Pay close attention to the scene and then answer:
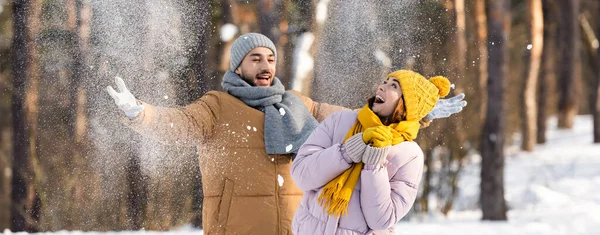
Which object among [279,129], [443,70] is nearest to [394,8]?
[443,70]

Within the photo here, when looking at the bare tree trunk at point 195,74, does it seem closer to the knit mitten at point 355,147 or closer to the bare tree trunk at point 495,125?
the bare tree trunk at point 495,125

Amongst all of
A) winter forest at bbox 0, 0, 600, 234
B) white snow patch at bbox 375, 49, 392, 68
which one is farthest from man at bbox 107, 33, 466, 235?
white snow patch at bbox 375, 49, 392, 68

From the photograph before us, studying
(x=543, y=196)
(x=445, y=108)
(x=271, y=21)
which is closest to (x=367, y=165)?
(x=445, y=108)

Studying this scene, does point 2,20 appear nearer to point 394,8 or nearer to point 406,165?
point 394,8

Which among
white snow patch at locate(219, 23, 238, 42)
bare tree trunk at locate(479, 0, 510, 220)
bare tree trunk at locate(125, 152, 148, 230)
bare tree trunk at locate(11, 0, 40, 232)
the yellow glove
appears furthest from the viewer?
white snow patch at locate(219, 23, 238, 42)

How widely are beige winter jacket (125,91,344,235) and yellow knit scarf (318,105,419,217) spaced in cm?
89

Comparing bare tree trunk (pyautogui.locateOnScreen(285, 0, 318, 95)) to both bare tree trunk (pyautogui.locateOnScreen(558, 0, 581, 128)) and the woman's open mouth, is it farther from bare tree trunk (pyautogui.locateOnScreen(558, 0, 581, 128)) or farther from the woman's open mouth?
bare tree trunk (pyautogui.locateOnScreen(558, 0, 581, 128))

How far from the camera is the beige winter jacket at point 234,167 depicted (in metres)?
4.35

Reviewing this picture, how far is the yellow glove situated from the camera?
3342 mm

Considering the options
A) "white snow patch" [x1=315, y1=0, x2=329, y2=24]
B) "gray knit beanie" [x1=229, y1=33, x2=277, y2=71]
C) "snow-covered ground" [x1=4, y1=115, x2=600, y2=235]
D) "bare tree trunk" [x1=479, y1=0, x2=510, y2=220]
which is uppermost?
"white snow patch" [x1=315, y1=0, x2=329, y2=24]

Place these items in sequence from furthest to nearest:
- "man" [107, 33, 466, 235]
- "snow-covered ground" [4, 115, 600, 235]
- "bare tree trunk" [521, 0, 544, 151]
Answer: "bare tree trunk" [521, 0, 544, 151] < "snow-covered ground" [4, 115, 600, 235] < "man" [107, 33, 466, 235]

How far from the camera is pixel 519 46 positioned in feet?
86.7

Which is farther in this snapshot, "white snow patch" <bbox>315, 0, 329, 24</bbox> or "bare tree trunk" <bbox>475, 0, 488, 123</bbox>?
"bare tree trunk" <bbox>475, 0, 488, 123</bbox>

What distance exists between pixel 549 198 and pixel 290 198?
9002 mm
